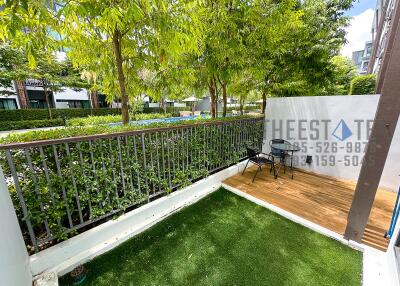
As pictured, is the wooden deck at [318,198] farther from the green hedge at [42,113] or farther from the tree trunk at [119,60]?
the green hedge at [42,113]

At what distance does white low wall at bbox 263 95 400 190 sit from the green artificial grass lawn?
2.72m

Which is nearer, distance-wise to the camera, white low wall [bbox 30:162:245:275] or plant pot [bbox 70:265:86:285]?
plant pot [bbox 70:265:86:285]

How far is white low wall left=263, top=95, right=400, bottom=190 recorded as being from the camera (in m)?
3.94

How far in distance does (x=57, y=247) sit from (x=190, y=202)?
200 centimetres

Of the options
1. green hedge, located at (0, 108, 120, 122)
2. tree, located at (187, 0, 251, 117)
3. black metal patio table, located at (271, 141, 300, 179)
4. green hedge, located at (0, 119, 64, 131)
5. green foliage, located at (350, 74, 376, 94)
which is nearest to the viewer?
tree, located at (187, 0, 251, 117)

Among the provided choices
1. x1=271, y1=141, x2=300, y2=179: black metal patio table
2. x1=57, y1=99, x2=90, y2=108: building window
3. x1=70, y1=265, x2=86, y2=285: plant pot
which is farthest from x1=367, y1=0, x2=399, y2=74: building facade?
x1=57, y1=99, x2=90, y2=108: building window

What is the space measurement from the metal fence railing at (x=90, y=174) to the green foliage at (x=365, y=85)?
7195mm

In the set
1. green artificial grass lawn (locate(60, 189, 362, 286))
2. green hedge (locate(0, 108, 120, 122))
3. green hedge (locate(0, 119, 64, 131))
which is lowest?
green artificial grass lawn (locate(60, 189, 362, 286))

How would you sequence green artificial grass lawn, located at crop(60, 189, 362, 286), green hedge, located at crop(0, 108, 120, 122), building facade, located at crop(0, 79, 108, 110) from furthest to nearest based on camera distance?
building facade, located at crop(0, 79, 108, 110) → green hedge, located at crop(0, 108, 120, 122) → green artificial grass lawn, located at crop(60, 189, 362, 286)

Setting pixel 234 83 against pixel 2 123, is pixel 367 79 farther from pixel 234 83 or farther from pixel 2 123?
pixel 2 123

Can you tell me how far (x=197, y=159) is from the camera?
148 inches

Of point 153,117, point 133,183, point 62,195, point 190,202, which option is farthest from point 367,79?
point 153,117

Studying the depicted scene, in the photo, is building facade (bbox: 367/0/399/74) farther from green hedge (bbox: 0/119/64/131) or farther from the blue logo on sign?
green hedge (bbox: 0/119/64/131)

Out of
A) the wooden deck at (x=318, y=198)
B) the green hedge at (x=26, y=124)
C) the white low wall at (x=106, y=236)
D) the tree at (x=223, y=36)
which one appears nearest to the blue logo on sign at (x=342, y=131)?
the wooden deck at (x=318, y=198)
